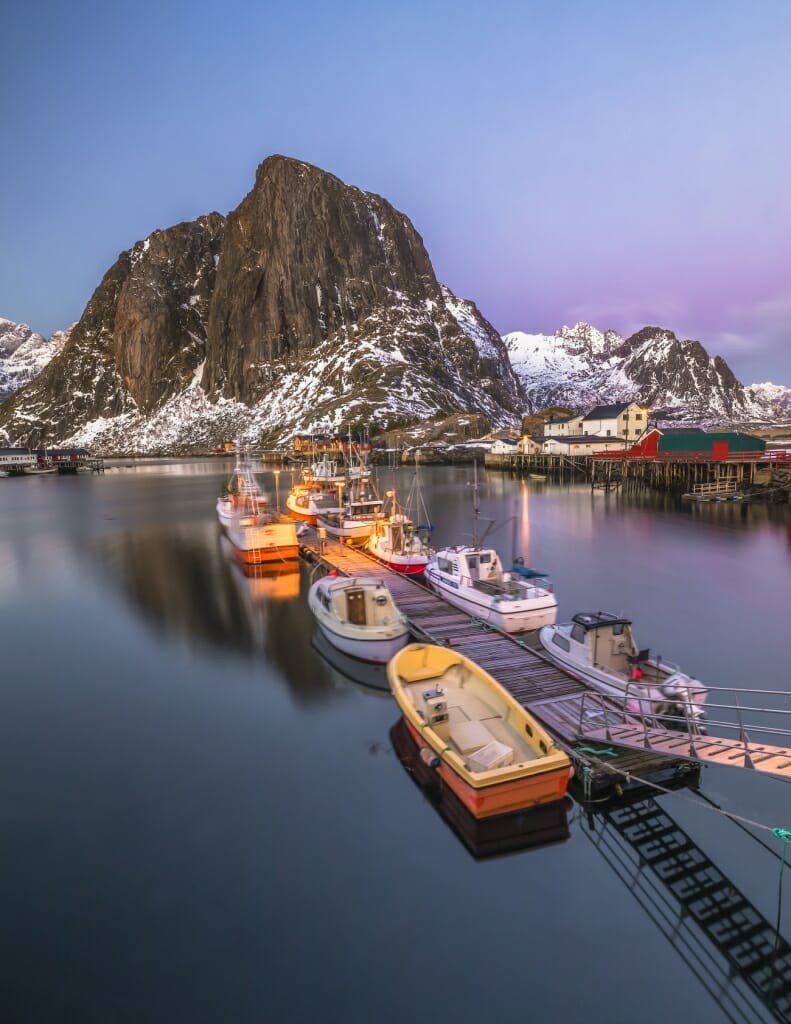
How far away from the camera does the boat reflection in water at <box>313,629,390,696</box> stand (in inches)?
786

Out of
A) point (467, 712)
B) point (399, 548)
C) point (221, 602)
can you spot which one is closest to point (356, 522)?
point (399, 548)

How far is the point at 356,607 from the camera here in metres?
22.4

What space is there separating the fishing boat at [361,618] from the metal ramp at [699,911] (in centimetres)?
944

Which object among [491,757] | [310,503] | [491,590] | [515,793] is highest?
[310,503]

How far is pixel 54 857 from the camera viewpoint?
40.6 feet

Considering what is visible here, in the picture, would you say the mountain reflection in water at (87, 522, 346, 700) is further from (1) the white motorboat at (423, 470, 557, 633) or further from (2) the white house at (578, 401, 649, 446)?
(2) the white house at (578, 401, 649, 446)

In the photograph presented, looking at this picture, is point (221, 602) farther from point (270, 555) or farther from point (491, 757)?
point (491, 757)

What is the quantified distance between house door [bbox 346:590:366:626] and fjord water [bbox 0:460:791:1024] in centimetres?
233

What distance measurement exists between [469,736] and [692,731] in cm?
485

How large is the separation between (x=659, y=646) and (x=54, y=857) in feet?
70.1

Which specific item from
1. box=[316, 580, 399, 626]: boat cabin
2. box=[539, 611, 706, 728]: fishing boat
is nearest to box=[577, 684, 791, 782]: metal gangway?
box=[539, 611, 706, 728]: fishing boat

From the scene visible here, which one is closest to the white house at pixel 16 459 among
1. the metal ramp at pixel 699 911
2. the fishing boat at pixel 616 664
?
the fishing boat at pixel 616 664

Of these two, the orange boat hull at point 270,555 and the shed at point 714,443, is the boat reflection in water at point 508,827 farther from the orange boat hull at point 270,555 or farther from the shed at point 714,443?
the shed at point 714,443

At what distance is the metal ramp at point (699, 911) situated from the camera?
29.0ft
